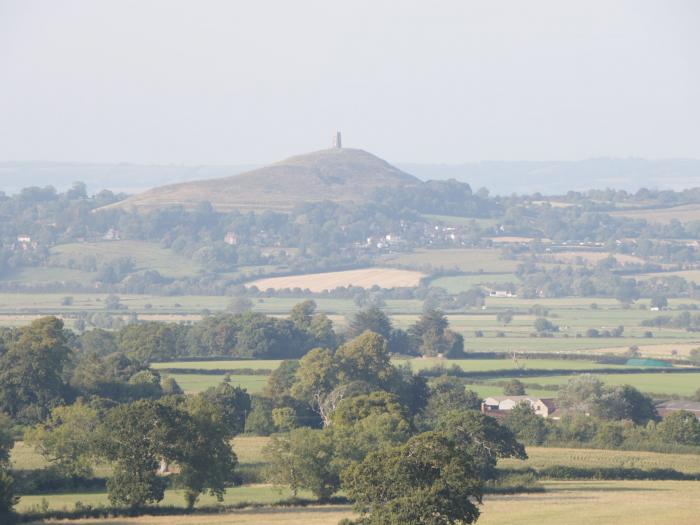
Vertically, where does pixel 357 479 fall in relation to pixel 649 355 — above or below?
above

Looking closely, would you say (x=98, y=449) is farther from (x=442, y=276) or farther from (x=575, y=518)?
(x=442, y=276)

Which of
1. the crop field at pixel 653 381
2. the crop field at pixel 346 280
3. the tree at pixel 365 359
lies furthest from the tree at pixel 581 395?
the crop field at pixel 346 280

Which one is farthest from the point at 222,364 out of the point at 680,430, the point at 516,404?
the point at 680,430

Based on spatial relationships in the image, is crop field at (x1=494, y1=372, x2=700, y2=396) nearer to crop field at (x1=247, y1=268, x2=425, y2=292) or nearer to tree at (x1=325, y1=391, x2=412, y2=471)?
tree at (x1=325, y1=391, x2=412, y2=471)

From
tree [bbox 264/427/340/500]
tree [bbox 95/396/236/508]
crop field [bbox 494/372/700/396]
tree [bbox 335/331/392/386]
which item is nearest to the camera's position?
tree [bbox 95/396/236/508]

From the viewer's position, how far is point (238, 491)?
156 feet

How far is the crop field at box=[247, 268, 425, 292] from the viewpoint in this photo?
565ft

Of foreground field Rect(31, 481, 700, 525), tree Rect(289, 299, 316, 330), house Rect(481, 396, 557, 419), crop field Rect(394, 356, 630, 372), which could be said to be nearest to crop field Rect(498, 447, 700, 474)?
foreground field Rect(31, 481, 700, 525)

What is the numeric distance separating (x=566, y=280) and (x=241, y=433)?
119m

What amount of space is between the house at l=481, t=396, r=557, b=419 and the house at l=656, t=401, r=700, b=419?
4652 millimetres

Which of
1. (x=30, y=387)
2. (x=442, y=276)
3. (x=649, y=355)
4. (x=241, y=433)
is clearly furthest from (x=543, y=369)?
(x=442, y=276)

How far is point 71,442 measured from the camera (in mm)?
48500

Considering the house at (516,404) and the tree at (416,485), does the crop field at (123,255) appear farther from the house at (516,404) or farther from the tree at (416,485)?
the tree at (416,485)

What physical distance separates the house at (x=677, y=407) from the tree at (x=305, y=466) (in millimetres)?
26753
